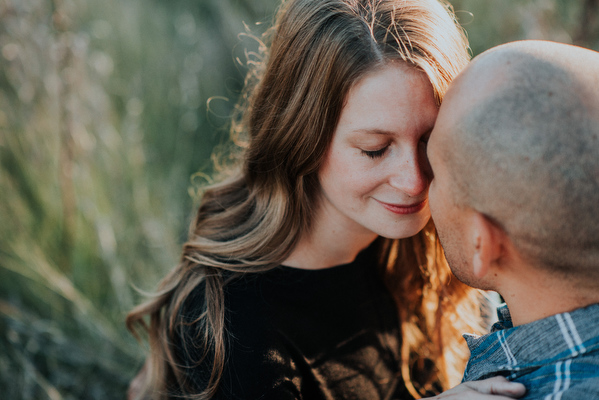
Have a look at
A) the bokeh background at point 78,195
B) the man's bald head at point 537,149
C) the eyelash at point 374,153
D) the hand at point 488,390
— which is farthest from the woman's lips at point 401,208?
the bokeh background at point 78,195

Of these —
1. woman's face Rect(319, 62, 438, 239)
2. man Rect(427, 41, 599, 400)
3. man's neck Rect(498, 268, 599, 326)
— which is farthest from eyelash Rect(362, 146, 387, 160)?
man's neck Rect(498, 268, 599, 326)

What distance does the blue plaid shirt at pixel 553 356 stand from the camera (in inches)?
44.5

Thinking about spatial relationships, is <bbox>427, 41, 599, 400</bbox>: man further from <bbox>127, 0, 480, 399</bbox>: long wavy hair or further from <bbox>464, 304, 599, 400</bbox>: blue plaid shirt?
<bbox>127, 0, 480, 399</bbox>: long wavy hair

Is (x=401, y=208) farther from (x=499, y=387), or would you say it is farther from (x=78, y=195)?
(x=78, y=195)

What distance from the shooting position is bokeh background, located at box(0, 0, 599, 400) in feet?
8.72

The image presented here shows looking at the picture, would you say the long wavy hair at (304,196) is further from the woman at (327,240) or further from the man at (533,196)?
the man at (533,196)

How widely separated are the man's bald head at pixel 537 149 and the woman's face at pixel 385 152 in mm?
287

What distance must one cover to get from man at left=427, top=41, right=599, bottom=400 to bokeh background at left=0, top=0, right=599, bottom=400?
1472 mm

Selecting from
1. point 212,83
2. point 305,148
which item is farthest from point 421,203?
point 212,83

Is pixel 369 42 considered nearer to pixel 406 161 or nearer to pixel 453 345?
pixel 406 161

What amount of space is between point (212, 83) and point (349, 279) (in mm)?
2639

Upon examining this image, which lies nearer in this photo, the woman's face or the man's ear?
the man's ear

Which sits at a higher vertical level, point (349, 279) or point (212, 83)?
point (212, 83)

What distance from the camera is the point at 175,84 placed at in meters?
3.99
